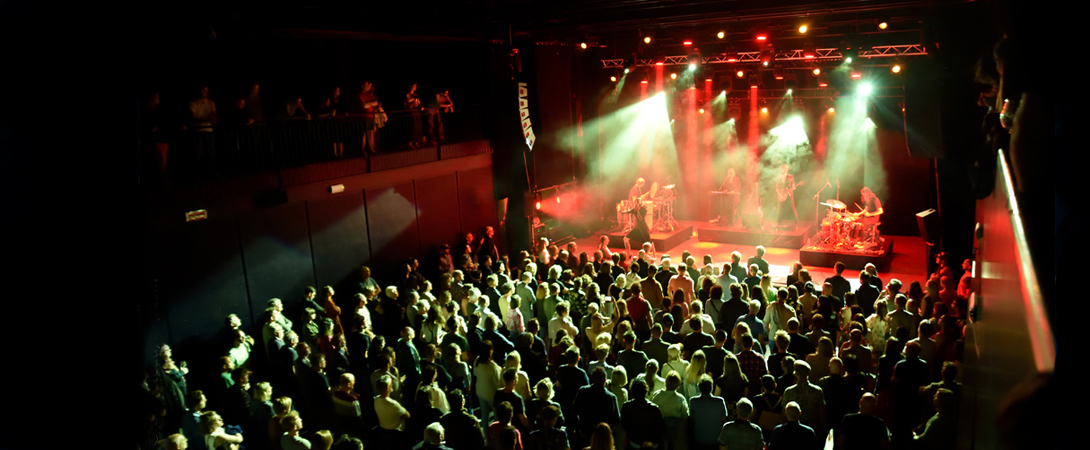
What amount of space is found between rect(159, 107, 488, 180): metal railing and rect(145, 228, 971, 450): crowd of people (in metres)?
3.33

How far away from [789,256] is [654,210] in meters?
3.78

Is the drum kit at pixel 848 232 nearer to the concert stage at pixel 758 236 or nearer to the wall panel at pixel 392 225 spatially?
the concert stage at pixel 758 236

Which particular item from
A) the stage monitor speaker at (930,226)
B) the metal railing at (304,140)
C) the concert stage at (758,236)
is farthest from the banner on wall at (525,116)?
the stage monitor speaker at (930,226)

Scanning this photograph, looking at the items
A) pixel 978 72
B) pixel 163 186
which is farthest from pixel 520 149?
pixel 978 72

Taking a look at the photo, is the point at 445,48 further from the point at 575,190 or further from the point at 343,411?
the point at 343,411

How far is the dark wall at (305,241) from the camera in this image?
10.1 meters

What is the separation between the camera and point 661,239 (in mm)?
17547

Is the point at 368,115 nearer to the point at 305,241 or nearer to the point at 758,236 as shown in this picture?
the point at 305,241

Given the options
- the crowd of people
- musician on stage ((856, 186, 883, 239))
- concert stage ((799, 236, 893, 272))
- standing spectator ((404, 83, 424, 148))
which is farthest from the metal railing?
musician on stage ((856, 186, 883, 239))

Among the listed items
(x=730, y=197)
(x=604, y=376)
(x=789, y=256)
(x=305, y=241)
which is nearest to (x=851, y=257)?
(x=789, y=256)

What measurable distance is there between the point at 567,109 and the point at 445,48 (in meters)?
3.56

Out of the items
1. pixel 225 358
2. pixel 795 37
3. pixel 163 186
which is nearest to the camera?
pixel 225 358

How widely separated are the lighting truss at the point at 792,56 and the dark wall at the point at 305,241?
5315mm

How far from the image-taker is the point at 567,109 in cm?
1788
